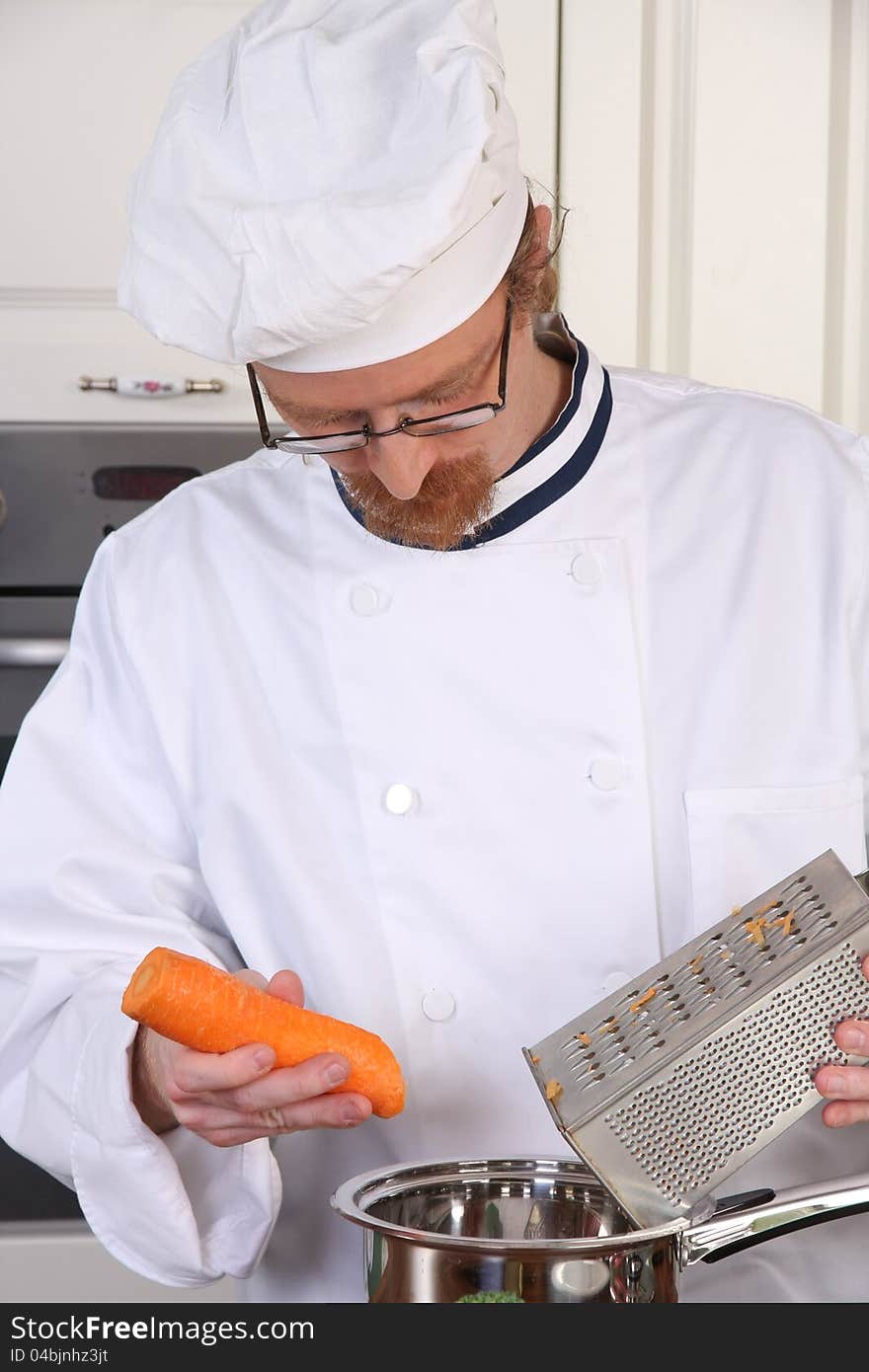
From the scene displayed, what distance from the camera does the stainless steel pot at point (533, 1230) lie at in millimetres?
632

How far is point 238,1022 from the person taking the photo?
2.62 ft

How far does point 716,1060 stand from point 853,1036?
0.23 feet

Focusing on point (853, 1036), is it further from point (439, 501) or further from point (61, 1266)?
point (61, 1266)

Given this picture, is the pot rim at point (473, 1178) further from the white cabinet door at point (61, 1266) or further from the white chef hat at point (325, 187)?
the white cabinet door at point (61, 1266)

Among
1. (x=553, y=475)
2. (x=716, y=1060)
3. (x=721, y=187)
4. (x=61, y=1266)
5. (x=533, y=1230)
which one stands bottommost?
(x=61, y=1266)

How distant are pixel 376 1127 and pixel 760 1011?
34 cm

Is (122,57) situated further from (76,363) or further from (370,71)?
(370,71)

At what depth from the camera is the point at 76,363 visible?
1644 millimetres

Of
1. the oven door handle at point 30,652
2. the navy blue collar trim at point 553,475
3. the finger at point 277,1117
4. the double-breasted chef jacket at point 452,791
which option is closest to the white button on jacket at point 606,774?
the double-breasted chef jacket at point 452,791

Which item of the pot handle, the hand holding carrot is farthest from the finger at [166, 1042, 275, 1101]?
the pot handle

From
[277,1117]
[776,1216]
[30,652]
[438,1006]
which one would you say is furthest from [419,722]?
[30,652]

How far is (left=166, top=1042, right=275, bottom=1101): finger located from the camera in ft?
2.41

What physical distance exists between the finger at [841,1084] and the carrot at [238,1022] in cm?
23
